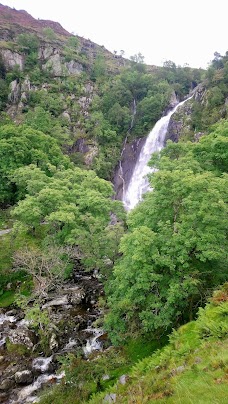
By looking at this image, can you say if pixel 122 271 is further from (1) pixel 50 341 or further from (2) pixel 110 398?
(1) pixel 50 341

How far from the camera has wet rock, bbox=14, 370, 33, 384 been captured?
15.8m

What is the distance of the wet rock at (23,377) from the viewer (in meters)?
15.8

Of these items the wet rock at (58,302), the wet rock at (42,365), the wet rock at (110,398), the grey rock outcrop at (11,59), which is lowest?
the wet rock at (58,302)

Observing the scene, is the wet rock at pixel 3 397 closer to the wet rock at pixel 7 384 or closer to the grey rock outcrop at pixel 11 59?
the wet rock at pixel 7 384

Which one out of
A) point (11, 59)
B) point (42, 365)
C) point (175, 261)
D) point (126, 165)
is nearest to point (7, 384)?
point (42, 365)

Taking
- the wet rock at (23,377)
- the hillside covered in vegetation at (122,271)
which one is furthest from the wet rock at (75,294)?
the wet rock at (23,377)

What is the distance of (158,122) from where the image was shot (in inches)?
2375

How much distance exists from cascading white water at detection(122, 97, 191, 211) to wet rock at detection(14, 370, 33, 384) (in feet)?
104

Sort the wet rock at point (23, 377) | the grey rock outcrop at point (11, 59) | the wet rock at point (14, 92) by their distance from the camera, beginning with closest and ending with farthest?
the wet rock at point (23, 377), the wet rock at point (14, 92), the grey rock outcrop at point (11, 59)

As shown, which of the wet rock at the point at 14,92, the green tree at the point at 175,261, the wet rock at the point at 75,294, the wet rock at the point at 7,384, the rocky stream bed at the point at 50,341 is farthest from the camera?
the wet rock at the point at 14,92

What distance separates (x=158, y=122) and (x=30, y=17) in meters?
91.1

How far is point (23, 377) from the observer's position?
16.0 m

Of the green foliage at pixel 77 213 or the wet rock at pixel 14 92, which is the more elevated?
the wet rock at pixel 14 92

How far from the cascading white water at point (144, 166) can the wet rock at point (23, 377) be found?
31642 millimetres
